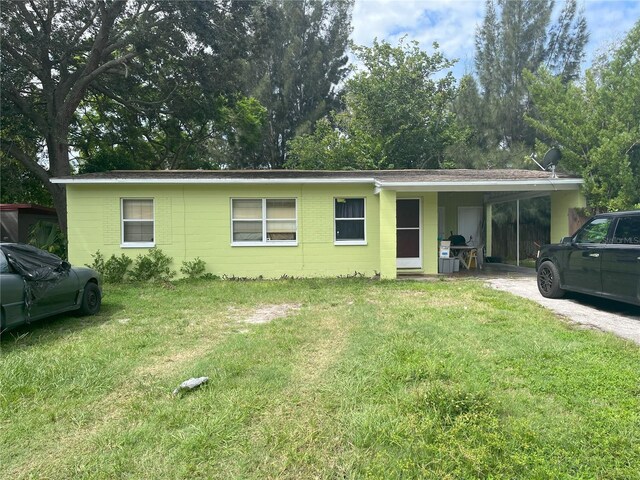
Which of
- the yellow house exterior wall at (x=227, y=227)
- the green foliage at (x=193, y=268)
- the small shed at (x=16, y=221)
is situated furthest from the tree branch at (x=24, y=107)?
the green foliage at (x=193, y=268)

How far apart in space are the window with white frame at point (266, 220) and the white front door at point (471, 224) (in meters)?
6.62

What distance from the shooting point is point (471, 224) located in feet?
49.7

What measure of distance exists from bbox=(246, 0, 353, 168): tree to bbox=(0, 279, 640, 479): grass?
23713 mm

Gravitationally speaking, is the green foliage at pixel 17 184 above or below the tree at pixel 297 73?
below

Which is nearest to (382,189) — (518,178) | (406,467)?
(518,178)

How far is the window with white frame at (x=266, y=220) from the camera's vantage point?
1193cm

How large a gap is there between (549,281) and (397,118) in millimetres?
16368

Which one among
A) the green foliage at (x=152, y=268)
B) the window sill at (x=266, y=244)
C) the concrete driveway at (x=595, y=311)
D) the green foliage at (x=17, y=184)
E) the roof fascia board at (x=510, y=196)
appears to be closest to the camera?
the concrete driveway at (x=595, y=311)

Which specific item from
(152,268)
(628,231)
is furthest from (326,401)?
(152,268)

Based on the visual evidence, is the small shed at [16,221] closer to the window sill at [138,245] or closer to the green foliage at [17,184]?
the green foliage at [17,184]

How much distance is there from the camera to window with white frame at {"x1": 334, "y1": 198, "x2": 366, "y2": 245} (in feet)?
39.3

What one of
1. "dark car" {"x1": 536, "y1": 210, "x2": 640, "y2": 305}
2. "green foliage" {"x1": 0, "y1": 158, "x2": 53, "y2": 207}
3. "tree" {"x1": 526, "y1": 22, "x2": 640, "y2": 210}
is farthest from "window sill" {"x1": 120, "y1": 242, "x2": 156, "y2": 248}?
"tree" {"x1": 526, "y1": 22, "x2": 640, "y2": 210}

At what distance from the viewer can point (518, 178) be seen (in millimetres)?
11211

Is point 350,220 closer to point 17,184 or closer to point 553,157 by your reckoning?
point 553,157
